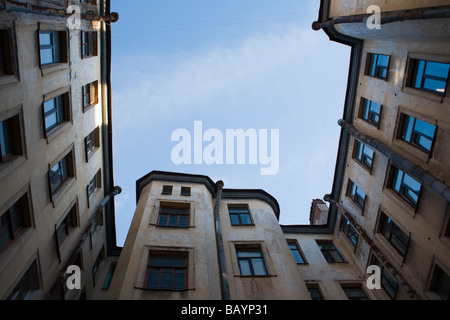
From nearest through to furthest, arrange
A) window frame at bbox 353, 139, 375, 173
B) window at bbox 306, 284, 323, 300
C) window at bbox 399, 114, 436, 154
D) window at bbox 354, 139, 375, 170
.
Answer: window at bbox 399, 114, 436, 154
window at bbox 306, 284, 323, 300
window frame at bbox 353, 139, 375, 173
window at bbox 354, 139, 375, 170

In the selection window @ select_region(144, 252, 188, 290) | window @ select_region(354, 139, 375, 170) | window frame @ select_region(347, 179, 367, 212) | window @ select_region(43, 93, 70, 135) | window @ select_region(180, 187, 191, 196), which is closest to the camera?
window @ select_region(144, 252, 188, 290)

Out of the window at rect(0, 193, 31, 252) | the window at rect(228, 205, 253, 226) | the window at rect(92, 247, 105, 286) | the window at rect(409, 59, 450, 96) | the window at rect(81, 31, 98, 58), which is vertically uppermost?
the window at rect(81, 31, 98, 58)

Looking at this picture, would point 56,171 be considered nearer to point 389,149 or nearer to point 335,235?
point 389,149

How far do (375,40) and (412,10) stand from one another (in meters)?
6.70

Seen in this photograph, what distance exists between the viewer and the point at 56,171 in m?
16.2

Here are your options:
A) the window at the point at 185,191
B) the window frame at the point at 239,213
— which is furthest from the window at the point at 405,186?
the window at the point at 185,191

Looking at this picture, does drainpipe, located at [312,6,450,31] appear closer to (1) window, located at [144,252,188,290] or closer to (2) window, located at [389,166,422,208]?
(2) window, located at [389,166,422,208]

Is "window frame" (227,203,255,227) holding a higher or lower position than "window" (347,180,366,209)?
lower

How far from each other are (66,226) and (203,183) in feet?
30.3

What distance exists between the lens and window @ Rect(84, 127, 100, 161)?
1958 centimetres

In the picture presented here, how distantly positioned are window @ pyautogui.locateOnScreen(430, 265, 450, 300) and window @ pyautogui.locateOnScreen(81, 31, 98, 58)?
71.9 feet

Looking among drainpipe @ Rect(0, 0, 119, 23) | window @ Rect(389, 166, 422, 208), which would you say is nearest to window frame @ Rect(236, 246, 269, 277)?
window @ Rect(389, 166, 422, 208)
